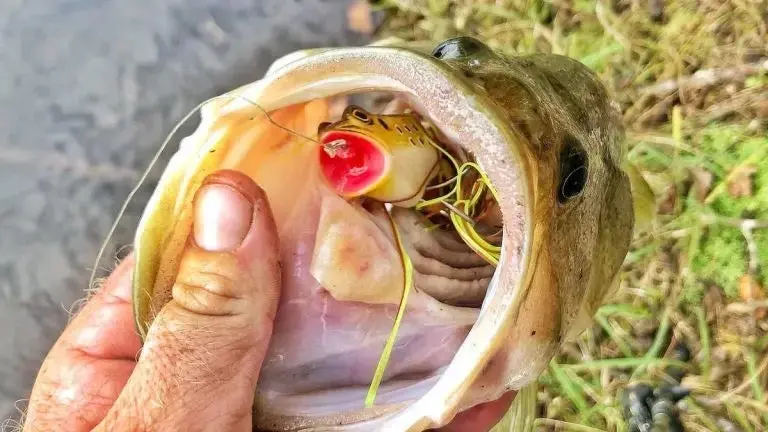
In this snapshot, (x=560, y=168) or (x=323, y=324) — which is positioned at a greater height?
(x=560, y=168)

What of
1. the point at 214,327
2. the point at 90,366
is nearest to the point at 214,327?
the point at 214,327

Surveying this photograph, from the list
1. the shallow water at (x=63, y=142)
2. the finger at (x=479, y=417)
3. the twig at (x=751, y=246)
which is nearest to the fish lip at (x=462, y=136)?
the finger at (x=479, y=417)

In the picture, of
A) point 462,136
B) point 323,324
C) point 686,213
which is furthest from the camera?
point 686,213

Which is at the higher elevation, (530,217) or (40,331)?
(530,217)

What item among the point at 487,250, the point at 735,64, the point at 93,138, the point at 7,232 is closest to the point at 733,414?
the point at 735,64

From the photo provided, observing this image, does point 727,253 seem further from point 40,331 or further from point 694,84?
point 40,331

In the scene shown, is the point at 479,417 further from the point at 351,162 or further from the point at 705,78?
the point at 705,78

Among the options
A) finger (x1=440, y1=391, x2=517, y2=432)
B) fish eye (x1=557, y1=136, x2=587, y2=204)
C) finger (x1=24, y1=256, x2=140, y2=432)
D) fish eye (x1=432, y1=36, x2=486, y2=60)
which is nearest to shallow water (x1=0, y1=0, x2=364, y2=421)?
finger (x1=24, y1=256, x2=140, y2=432)
